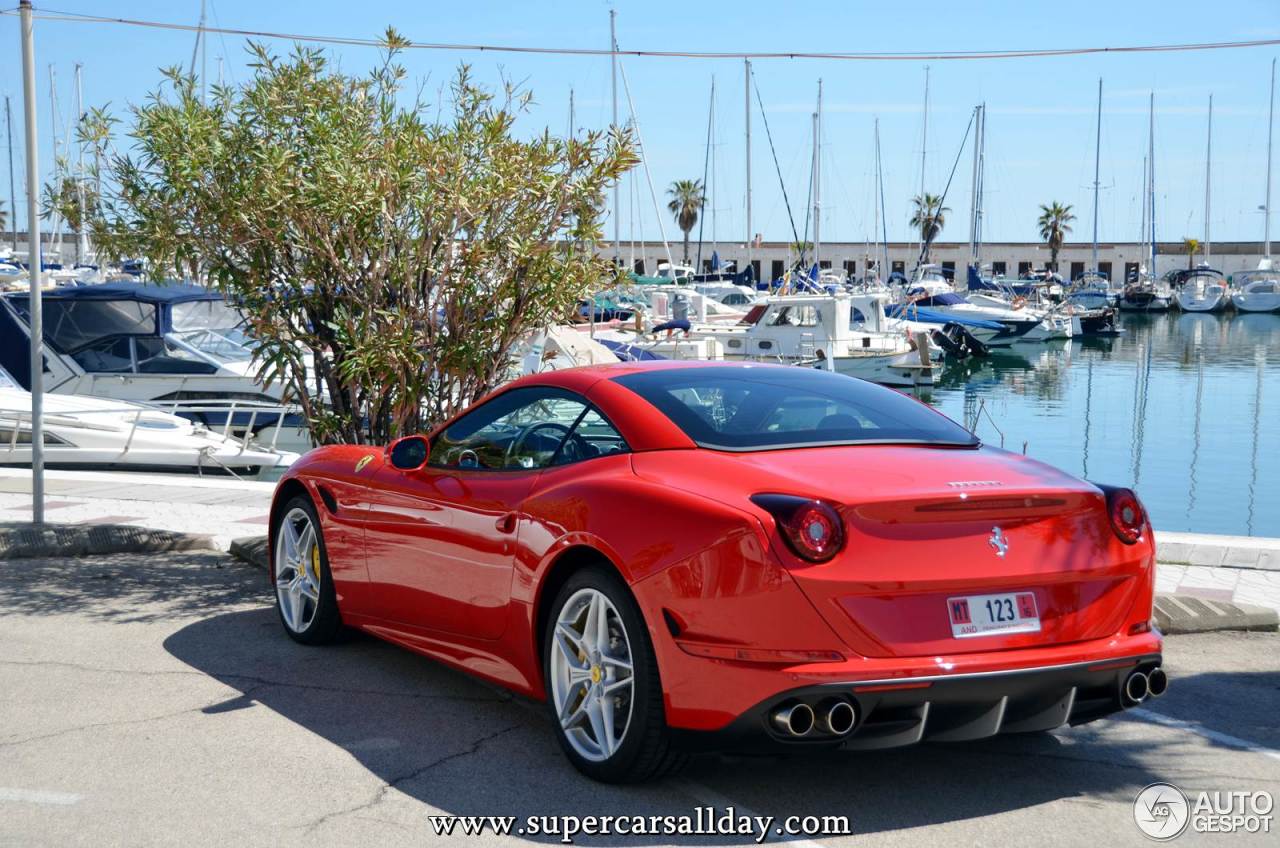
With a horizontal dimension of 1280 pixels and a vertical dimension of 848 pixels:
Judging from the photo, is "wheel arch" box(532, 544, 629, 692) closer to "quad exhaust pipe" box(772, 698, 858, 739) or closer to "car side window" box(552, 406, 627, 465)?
"car side window" box(552, 406, 627, 465)

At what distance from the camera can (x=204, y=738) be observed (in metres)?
5.51

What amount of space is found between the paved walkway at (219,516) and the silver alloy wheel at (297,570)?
3052mm

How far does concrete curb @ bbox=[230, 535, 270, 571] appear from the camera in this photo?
938 centimetres

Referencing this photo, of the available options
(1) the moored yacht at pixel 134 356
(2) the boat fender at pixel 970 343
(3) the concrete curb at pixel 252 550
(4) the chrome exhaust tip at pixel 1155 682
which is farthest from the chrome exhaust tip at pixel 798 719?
(2) the boat fender at pixel 970 343

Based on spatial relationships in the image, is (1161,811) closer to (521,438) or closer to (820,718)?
(820,718)

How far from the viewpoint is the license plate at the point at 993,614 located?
4.45 metres

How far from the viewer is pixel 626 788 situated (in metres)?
4.82

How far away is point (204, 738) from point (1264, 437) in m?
27.0

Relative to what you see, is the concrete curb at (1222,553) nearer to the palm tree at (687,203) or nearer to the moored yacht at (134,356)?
the moored yacht at (134,356)

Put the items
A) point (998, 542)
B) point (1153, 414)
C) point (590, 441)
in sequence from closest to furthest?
point (998, 542) < point (590, 441) < point (1153, 414)

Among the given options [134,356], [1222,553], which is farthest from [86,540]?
[134,356]

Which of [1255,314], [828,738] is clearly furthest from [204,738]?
[1255,314]

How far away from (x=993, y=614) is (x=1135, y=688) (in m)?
0.63

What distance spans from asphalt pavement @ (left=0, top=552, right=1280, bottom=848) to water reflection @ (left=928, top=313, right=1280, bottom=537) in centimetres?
492
